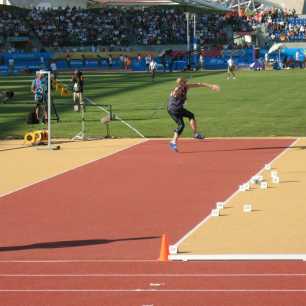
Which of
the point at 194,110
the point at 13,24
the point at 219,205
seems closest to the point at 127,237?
the point at 219,205

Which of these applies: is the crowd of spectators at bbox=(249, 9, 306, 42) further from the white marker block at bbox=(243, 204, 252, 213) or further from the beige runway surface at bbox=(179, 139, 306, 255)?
the white marker block at bbox=(243, 204, 252, 213)

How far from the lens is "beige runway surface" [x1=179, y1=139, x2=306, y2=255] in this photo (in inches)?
470

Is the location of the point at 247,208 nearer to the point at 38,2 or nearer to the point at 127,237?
the point at 127,237

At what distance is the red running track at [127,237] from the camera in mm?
9383

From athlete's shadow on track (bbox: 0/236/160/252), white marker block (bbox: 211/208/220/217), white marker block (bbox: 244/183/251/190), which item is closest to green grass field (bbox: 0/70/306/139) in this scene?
white marker block (bbox: 244/183/251/190)

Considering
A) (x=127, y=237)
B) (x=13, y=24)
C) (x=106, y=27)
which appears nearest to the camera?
(x=127, y=237)

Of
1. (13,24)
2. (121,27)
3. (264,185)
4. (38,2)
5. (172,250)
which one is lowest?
(121,27)

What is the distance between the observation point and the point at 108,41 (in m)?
94.2

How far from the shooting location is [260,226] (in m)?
13.5

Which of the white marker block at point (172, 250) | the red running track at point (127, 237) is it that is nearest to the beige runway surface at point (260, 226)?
the white marker block at point (172, 250)

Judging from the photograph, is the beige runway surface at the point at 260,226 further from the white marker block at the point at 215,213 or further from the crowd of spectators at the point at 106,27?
the crowd of spectators at the point at 106,27

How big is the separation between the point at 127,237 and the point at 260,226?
1838 mm

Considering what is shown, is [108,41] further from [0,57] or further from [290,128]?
[290,128]

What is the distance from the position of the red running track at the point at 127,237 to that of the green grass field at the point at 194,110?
6.24m
